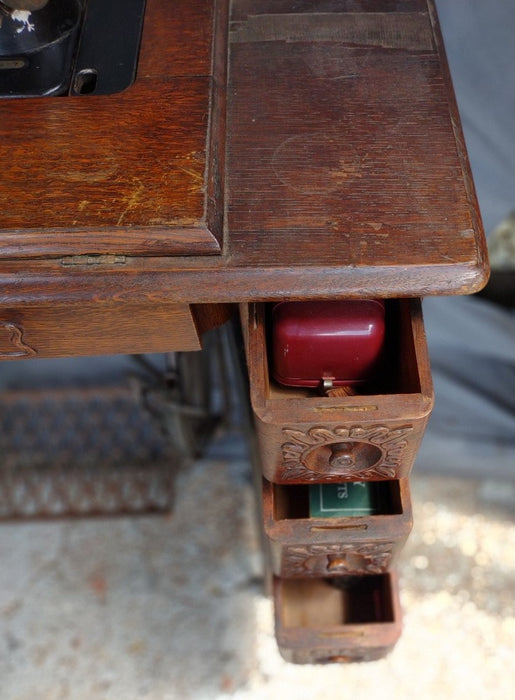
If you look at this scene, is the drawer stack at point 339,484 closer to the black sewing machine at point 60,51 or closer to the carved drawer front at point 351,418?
the carved drawer front at point 351,418

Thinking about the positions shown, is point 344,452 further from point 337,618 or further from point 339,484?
point 337,618

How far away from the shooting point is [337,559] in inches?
36.2

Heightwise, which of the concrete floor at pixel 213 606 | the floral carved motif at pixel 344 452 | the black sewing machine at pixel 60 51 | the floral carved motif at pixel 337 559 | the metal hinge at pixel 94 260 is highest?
the black sewing machine at pixel 60 51

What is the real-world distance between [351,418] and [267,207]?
0.21m

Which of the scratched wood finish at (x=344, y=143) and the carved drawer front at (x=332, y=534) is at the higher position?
the scratched wood finish at (x=344, y=143)

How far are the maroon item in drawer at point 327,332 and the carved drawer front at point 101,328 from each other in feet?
0.30

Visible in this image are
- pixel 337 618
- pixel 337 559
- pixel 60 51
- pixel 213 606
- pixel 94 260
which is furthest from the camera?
pixel 213 606

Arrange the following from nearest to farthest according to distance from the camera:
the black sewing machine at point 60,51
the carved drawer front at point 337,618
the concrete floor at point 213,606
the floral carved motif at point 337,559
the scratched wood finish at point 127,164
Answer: the scratched wood finish at point 127,164, the black sewing machine at point 60,51, the floral carved motif at point 337,559, the carved drawer front at point 337,618, the concrete floor at point 213,606

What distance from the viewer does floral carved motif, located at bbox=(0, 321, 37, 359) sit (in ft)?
2.45

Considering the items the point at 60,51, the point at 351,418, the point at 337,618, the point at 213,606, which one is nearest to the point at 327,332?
the point at 351,418

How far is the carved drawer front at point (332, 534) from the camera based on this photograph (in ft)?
2.72

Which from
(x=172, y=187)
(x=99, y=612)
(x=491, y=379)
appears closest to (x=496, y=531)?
(x=491, y=379)

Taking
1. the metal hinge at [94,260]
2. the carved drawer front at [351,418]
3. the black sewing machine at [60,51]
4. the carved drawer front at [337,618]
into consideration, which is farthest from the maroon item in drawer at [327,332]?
the carved drawer front at [337,618]

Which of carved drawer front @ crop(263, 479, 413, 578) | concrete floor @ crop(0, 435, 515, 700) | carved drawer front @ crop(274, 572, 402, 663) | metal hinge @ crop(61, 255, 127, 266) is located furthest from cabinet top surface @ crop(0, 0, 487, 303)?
concrete floor @ crop(0, 435, 515, 700)
